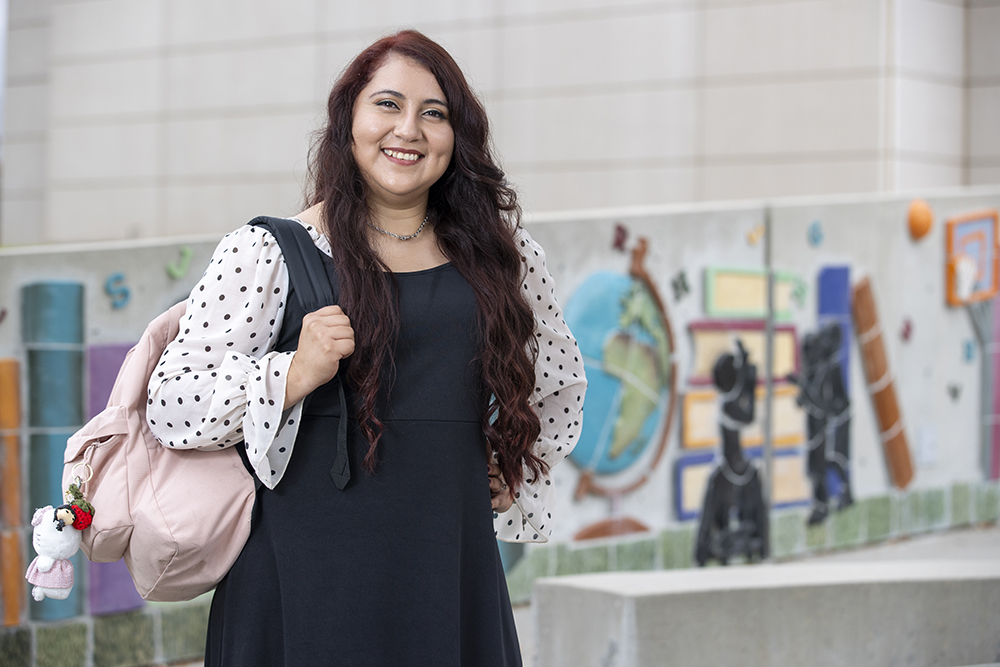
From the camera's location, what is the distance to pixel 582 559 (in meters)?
6.30

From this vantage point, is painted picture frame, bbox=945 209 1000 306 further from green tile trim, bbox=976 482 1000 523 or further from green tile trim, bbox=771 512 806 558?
green tile trim, bbox=771 512 806 558

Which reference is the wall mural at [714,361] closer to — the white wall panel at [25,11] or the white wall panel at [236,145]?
the white wall panel at [236,145]

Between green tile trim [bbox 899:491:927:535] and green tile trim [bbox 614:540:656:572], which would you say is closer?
green tile trim [bbox 614:540:656:572]

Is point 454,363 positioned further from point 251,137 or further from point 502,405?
point 251,137

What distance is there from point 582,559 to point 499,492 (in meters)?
3.84

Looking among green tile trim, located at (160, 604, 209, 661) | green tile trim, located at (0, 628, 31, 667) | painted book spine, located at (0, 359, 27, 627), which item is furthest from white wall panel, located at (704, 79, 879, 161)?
green tile trim, located at (0, 628, 31, 667)

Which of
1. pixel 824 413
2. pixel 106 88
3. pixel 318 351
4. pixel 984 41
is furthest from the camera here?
pixel 106 88

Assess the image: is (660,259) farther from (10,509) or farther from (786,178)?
(786,178)

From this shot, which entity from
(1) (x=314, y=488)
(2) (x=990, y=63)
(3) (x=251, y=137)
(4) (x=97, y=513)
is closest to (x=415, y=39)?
(1) (x=314, y=488)

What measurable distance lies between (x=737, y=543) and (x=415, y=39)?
17.6ft

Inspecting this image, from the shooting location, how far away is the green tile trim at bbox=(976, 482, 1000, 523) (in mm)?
8789

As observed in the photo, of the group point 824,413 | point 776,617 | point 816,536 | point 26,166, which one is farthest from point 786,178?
point 26,166

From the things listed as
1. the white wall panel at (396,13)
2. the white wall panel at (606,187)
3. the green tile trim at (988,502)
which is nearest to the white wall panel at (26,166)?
the white wall panel at (396,13)

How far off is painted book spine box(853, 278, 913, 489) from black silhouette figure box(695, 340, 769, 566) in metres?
1.20
